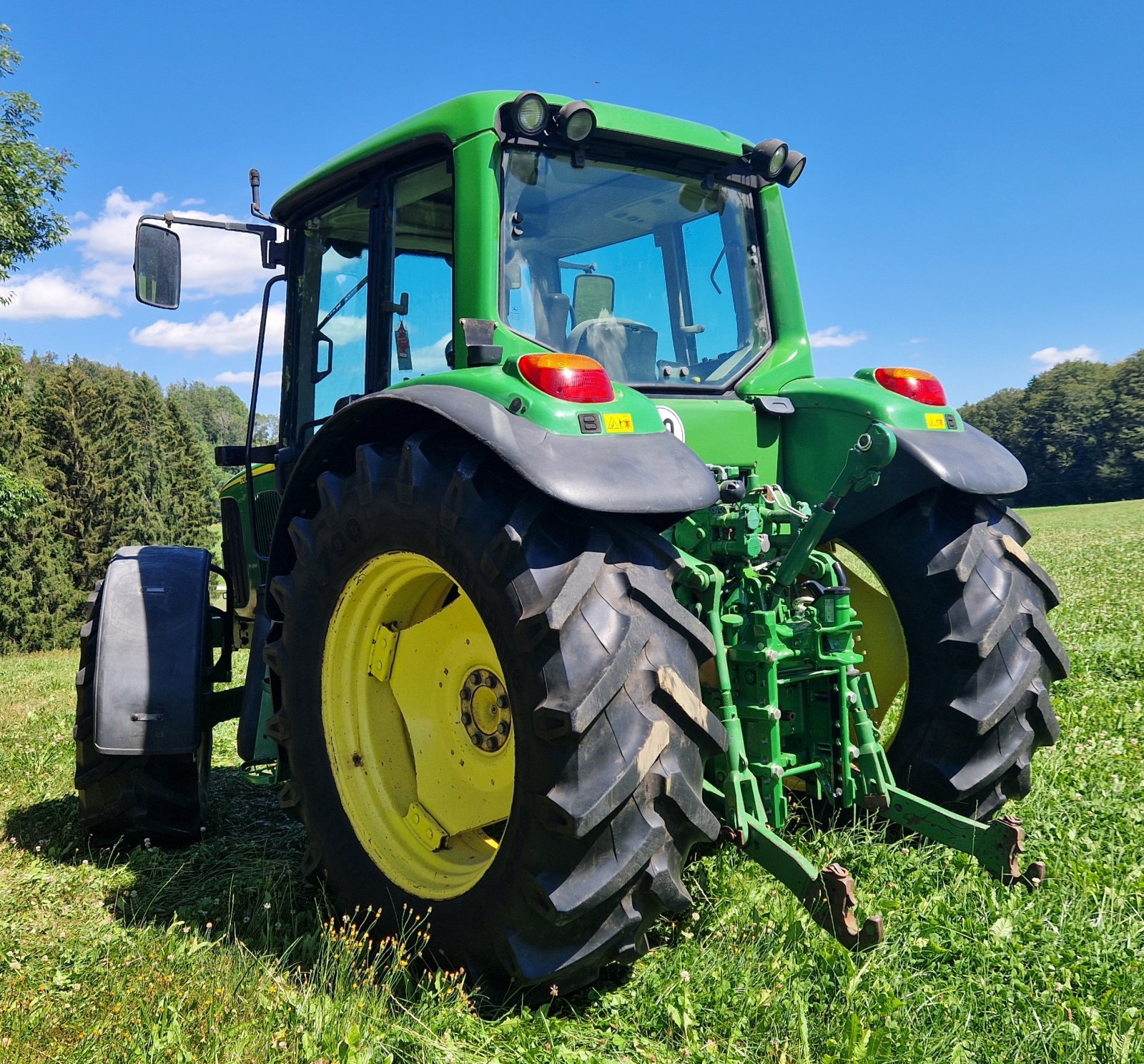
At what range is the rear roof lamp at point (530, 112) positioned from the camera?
3037 mm

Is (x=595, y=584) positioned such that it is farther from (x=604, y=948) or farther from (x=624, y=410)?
(x=604, y=948)

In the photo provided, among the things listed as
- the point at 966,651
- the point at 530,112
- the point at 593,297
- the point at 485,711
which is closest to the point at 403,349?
the point at 593,297

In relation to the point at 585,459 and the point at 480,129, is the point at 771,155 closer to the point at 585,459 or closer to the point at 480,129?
the point at 480,129

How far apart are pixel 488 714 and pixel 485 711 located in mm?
14

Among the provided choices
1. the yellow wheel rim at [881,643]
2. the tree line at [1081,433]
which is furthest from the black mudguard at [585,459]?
the tree line at [1081,433]

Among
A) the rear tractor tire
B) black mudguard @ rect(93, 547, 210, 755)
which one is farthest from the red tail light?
black mudguard @ rect(93, 547, 210, 755)

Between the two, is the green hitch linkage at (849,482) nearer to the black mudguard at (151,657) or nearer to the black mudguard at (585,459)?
the black mudguard at (585,459)

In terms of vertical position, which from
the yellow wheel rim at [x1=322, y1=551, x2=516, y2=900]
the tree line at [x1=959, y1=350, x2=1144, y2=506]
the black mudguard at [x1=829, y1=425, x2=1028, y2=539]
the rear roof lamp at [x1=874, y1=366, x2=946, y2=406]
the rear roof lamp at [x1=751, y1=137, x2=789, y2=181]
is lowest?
the yellow wheel rim at [x1=322, y1=551, x2=516, y2=900]

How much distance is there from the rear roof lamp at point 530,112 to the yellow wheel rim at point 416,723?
→ 56.1 inches

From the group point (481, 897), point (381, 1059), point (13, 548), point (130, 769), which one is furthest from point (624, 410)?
point (13, 548)

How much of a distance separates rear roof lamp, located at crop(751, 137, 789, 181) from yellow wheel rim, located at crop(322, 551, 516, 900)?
2.01 m

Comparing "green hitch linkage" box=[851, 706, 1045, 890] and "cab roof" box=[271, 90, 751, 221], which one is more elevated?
"cab roof" box=[271, 90, 751, 221]

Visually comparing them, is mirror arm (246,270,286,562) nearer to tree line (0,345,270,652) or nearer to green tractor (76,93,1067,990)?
green tractor (76,93,1067,990)

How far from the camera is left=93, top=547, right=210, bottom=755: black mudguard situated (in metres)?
3.75
